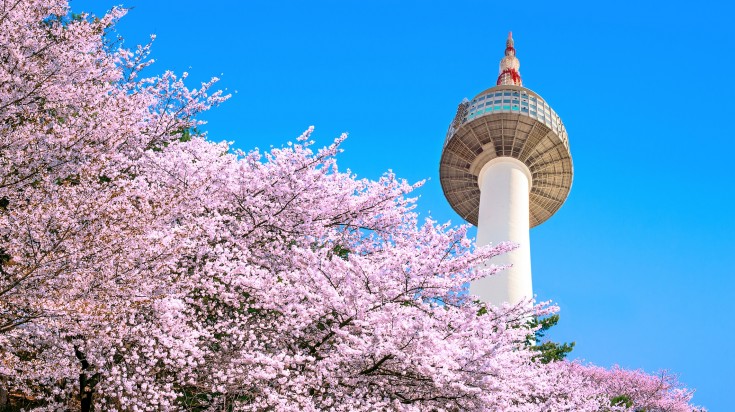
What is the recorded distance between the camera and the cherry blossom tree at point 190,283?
23.6ft

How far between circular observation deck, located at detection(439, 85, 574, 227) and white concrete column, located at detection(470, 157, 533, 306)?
1183mm

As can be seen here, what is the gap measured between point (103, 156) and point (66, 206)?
1150mm

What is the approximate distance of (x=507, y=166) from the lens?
41.1m

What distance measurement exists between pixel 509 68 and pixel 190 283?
45360 mm

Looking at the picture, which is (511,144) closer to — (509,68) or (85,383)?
(509,68)

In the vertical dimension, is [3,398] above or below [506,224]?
below

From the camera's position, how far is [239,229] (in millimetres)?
10008

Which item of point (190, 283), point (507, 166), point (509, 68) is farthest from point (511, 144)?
point (190, 283)

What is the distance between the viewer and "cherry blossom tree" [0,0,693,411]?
23.6 feet

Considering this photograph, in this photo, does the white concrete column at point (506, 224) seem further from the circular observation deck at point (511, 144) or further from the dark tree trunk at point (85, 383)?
the dark tree trunk at point (85, 383)

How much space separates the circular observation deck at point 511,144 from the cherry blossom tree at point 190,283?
32.3 meters

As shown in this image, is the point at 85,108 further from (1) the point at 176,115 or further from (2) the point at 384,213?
(2) the point at 384,213

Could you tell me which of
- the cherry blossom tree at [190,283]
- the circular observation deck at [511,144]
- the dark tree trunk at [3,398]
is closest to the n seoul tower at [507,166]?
the circular observation deck at [511,144]

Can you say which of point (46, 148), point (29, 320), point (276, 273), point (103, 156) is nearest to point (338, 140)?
point (276, 273)
